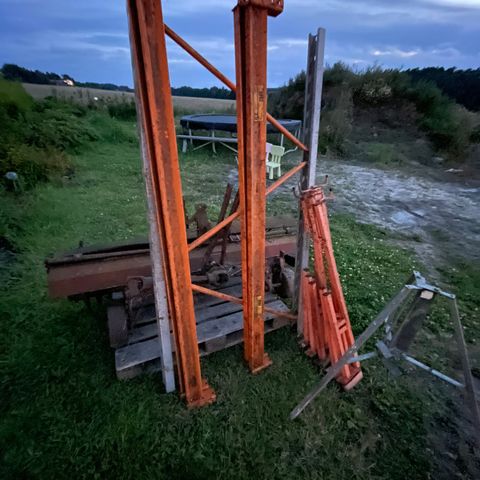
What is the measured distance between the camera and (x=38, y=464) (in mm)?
2098

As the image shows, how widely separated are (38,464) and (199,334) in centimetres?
142

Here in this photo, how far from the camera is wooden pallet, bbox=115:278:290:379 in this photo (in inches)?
103

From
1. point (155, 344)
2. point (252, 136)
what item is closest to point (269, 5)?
point (252, 136)

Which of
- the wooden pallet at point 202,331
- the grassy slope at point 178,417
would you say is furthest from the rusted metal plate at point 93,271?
the grassy slope at point 178,417

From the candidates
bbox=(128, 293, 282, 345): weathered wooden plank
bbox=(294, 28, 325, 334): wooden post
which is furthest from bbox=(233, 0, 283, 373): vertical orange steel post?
bbox=(128, 293, 282, 345): weathered wooden plank

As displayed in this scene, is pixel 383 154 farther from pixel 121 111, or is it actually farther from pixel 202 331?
pixel 121 111

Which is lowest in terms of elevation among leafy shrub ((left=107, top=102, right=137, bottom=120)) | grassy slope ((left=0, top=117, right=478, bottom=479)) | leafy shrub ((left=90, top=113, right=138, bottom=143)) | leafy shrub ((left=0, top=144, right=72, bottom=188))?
grassy slope ((left=0, top=117, right=478, bottom=479))

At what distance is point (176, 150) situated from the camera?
1.79 meters

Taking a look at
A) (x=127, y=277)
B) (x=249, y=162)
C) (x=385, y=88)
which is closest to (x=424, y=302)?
(x=249, y=162)

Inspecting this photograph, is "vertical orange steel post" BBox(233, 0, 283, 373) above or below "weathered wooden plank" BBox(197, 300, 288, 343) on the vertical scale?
above

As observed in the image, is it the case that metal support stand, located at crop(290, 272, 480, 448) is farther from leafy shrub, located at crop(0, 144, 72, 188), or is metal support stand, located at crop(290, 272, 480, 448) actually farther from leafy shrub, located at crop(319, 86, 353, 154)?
leafy shrub, located at crop(319, 86, 353, 154)

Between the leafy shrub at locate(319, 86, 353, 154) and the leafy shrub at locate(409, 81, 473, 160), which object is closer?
the leafy shrub at locate(409, 81, 473, 160)

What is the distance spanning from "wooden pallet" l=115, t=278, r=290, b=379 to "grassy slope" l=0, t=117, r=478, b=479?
0.50 feet

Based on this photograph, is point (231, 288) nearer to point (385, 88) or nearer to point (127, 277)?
point (127, 277)
